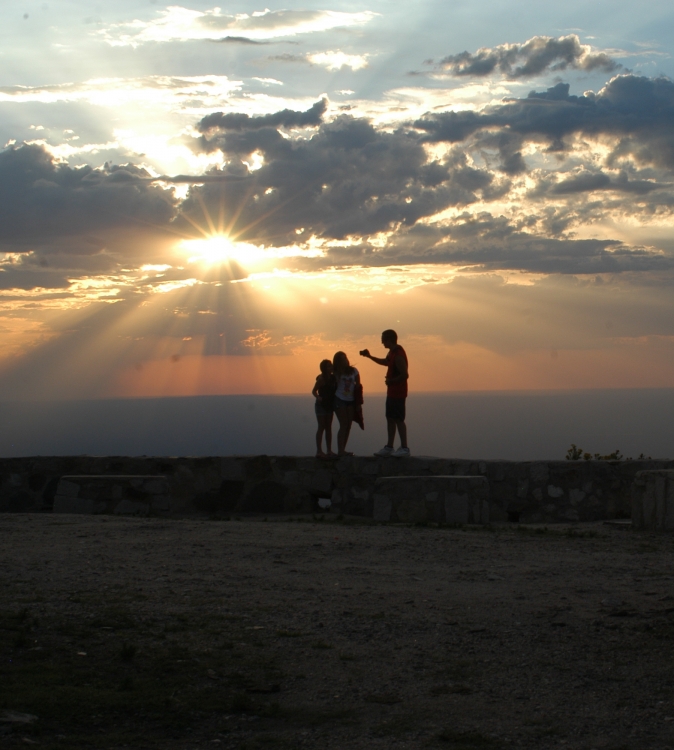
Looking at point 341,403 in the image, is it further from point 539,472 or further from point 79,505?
point 79,505

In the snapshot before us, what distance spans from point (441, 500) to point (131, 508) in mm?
3380

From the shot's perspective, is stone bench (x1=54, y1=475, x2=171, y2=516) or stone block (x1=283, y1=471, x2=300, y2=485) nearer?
stone bench (x1=54, y1=475, x2=171, y2=516)

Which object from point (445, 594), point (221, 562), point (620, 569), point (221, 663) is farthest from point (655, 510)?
point (221, 663)

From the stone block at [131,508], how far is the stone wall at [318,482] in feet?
0.55

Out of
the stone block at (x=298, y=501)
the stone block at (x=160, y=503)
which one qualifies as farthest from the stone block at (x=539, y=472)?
the stone block at (x=160, y=503)

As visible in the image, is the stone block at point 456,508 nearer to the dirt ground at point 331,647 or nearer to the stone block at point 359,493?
the stone block at point 359,493

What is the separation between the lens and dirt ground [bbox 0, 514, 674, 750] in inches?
125

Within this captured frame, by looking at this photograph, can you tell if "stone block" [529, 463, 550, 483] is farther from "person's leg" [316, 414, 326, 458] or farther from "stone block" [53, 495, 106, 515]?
"stone block" [53, 495, 106, 515]

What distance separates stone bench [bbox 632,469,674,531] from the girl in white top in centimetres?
351

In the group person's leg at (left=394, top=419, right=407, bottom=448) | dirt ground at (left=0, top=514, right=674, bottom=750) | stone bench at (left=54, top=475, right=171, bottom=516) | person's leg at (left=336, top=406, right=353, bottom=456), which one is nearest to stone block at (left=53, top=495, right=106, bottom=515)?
stone bench at (left=54, top=475, right=171, bottom=516)

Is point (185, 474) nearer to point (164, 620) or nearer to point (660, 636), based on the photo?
point (164, 620)

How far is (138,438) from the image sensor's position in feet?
522

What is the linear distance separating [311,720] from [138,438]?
160664mm

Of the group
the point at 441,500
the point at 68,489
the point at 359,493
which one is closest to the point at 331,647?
the point at 441,500
